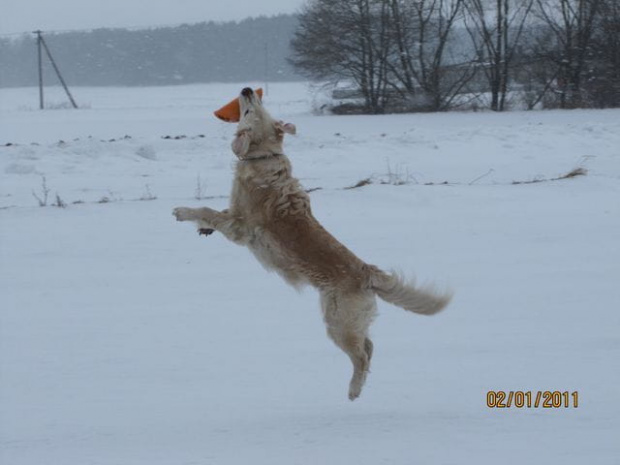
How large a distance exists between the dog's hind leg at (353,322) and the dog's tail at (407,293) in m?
0.10

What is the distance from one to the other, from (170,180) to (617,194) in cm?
704

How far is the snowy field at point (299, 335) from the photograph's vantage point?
4594 millimetres

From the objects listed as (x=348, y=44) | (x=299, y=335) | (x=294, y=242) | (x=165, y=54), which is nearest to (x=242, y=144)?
(x=294, y=242)

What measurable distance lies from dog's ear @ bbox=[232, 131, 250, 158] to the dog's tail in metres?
1.25

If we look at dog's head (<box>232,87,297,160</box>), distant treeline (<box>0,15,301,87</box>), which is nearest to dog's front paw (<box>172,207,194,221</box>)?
dog's head (<box>232,87,297,160</box>)

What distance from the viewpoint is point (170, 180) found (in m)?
13.6

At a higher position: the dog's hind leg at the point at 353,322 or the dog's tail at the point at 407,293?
the dog's tail at the point at 407,293

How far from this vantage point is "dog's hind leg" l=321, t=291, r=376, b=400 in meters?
5.08

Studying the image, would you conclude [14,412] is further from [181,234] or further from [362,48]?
[362,48]

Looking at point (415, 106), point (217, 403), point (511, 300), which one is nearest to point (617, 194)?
point (511, 300)
